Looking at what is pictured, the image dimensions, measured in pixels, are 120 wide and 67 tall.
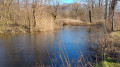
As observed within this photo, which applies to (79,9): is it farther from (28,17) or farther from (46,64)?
(46,64)

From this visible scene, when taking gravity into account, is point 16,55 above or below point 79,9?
below

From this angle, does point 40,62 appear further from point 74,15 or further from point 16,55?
point 74,15

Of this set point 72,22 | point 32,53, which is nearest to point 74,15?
point 72,22

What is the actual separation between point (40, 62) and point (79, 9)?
36.2 meters

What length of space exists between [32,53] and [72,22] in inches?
841

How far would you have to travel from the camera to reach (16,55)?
772cm

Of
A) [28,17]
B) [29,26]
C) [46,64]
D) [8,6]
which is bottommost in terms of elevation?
[46,64]

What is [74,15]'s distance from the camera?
39.6 m

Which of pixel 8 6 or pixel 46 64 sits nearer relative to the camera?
pixel 46 64

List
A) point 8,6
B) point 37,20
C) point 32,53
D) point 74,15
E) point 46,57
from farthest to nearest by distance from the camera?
point 74,15
point 8,6
point 37,20
point 32,53
point 46,57

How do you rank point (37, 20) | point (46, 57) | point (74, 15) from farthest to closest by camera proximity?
point (74, 15) < point (37, 20) < point (46, 57)

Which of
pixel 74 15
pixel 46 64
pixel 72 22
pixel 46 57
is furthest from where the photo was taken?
pixel 74 15

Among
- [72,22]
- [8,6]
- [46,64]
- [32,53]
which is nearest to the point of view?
[46,64]

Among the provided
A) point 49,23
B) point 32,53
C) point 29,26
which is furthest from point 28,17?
point 32,53
